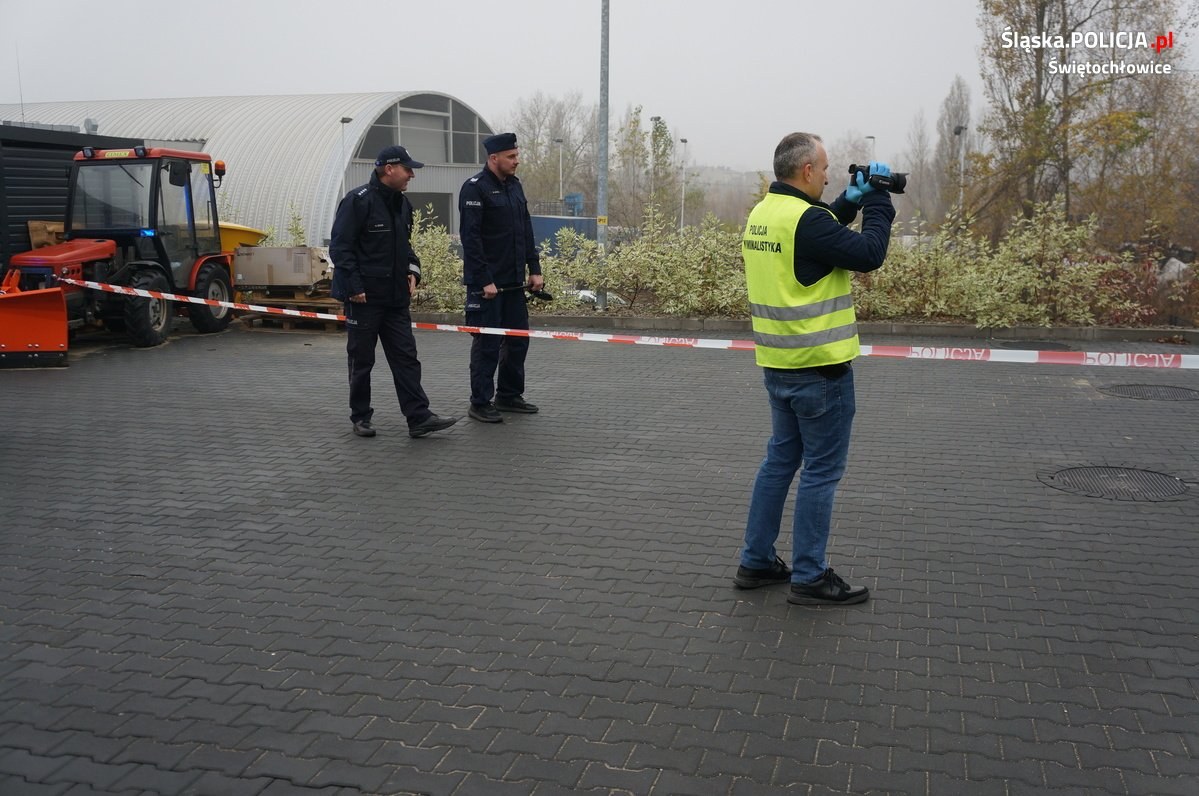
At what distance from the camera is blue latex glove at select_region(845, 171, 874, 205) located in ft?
15.5

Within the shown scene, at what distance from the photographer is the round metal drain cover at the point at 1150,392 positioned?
9.73 meters

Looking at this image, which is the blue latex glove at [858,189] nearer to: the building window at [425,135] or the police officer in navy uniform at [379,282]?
the police officer in navy uniform at [379,282]

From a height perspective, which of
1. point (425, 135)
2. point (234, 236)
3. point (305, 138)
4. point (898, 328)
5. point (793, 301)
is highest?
point (425, 135)

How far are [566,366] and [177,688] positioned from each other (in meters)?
8.13

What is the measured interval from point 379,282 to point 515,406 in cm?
170

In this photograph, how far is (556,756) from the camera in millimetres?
3484

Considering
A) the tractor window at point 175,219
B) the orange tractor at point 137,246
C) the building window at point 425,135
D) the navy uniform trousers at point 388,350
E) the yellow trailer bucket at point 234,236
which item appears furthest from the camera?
the building window at point 425,135

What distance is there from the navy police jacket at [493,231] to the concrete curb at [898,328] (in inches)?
279

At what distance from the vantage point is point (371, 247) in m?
8.04

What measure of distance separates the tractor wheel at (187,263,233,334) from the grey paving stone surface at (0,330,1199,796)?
6.33m

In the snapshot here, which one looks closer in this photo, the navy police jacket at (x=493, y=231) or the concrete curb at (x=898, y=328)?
the navy police jacket at (x=493, y=231)

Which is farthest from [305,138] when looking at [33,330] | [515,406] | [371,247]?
[371,247]

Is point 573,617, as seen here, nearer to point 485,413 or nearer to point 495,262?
point 485,413

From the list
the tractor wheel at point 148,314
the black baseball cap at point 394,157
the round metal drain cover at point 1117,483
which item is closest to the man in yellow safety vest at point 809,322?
the round metal drain cover at point 1117,483
